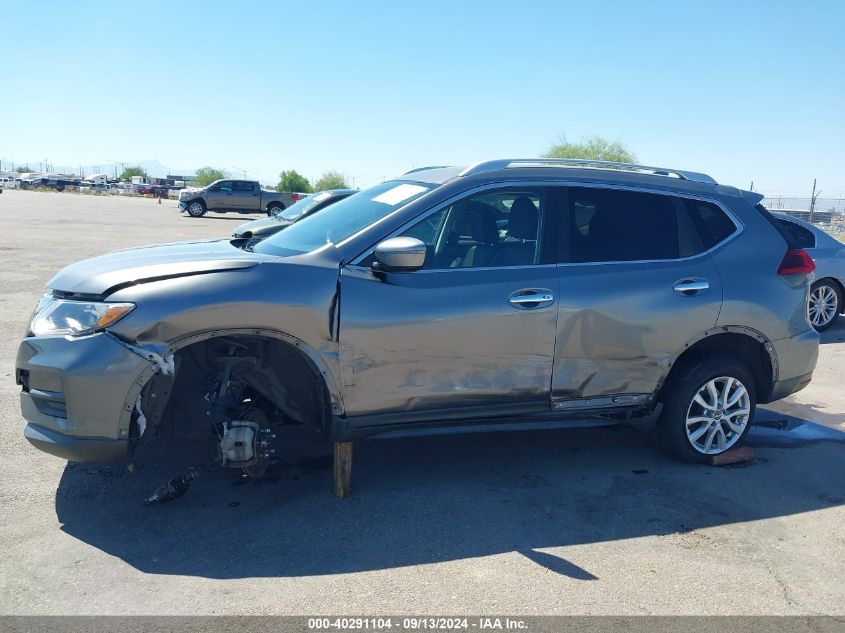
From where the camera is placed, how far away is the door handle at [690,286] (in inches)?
192

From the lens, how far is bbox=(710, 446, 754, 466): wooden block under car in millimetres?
5191

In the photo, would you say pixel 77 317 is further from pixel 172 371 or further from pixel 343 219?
pixel 343 219

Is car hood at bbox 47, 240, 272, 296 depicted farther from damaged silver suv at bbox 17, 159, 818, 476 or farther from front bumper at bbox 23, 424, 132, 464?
front bumper at bbox 23, 424, 132, 464

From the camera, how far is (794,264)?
5250 mm

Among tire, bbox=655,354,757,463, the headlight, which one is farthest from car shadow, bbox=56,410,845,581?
the headlight

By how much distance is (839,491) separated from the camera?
4.88 metres

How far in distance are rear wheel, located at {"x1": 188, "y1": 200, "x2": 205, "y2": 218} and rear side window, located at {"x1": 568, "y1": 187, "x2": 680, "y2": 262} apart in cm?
3255

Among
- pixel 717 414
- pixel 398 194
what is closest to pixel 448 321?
pixel 398 194

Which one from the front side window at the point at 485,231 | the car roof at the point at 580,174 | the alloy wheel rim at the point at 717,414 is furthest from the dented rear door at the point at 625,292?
the alloy wheel rim at the point at 717,414

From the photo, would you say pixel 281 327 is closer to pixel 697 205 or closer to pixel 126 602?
pixel 126 602

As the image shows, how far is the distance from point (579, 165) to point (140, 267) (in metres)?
2.97

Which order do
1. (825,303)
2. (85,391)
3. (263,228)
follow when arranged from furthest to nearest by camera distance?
(263,228)
(825,303)
(85,391)

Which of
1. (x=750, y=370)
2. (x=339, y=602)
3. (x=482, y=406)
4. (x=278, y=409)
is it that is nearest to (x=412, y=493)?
(x=482, y=406)

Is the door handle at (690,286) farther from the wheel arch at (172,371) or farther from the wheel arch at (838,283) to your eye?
the wheel arch at (838,283)
